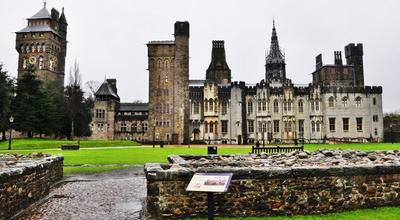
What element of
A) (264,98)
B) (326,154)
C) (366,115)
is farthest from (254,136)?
(326,154)

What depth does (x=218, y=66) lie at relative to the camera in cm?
8150

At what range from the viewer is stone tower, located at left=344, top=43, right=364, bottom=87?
289ft

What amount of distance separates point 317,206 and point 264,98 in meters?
62.3

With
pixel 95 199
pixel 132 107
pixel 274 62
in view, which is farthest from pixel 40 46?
pixel 95 199

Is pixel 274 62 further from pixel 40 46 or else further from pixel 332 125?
pixel 40 46

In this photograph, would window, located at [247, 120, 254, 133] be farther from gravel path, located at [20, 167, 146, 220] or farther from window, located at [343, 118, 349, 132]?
gravel path, located at [20, 167, 146, 220]

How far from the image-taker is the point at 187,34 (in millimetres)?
71562

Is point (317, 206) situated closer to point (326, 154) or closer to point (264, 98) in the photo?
point (326, 154)

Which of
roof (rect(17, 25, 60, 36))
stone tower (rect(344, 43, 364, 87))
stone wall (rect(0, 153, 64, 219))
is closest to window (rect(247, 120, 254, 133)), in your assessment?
stone tower (rect(344, 43, 364, 87))

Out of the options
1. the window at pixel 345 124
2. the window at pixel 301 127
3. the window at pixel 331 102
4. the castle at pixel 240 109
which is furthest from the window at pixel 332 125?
the window at pixel 301 127

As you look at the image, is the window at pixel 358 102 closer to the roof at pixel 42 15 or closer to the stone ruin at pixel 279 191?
the stone ruin at pixel 279 191

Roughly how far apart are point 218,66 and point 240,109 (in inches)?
627

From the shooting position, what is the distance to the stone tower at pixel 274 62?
3568 inches

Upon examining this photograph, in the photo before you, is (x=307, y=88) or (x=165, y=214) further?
(x=307, y=88)
